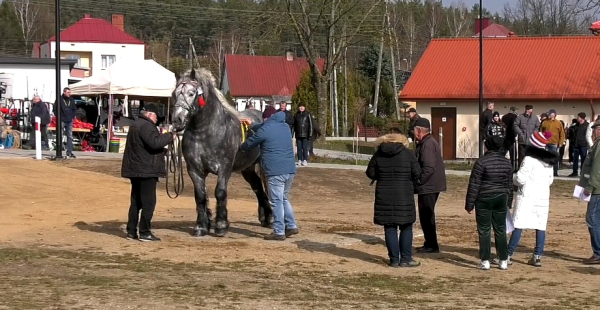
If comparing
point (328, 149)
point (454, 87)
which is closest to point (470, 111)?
point (454, 87)

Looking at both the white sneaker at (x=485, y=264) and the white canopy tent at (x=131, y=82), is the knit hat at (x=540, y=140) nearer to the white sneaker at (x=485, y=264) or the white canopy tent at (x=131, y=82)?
the white sneaker at (x=485, y=264)

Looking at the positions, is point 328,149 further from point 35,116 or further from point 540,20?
point 540,20

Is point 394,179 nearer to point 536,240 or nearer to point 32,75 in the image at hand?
point 536,240

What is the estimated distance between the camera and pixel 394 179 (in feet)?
38.9

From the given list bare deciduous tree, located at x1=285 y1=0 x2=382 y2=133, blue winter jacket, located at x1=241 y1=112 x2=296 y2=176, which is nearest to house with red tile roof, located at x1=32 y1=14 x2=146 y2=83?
bare deciduous tree, located at x1=285 y1=0 x2=382 y2=133

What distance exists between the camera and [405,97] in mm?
42250

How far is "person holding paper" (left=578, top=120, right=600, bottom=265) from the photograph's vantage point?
13039 millimetres

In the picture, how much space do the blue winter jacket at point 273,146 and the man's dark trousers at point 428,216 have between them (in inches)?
74.7

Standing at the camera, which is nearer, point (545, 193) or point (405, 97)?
point (545, 193)

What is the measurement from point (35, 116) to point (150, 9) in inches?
2854

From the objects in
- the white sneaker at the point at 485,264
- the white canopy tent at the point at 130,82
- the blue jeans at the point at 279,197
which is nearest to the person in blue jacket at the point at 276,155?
the blue jeans at the point at 279,197

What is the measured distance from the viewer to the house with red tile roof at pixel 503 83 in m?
40.9

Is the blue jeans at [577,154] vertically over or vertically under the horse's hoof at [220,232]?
over

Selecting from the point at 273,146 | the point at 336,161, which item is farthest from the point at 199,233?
the point at 336,161
